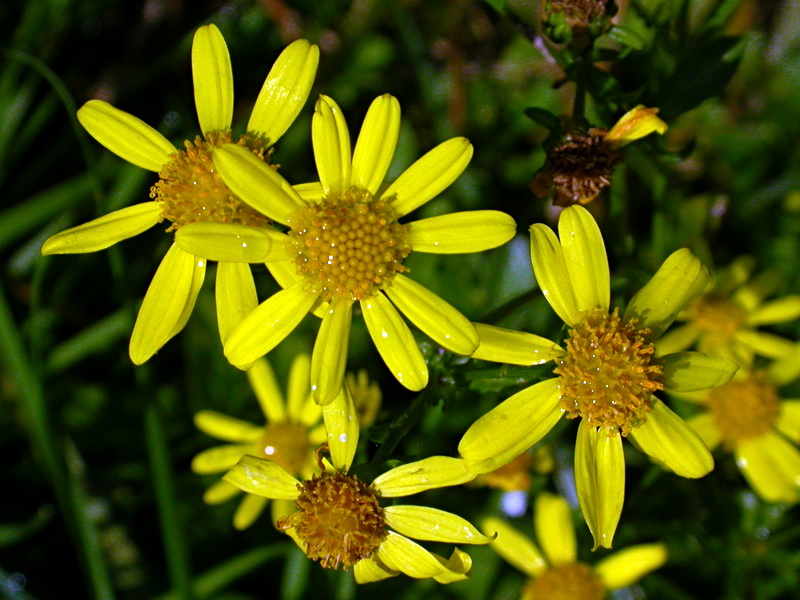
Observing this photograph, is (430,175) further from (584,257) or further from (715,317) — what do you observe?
(715,317)

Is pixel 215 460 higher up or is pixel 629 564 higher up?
pixel 215 460

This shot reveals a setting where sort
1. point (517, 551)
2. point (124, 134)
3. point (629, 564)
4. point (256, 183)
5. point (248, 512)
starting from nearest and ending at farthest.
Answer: point (256, 183) < point (124, 134) < point (248, 512) < point (629, 564) < point (517, 551)

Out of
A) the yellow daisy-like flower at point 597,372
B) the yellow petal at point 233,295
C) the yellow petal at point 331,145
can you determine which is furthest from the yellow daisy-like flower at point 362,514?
the yellow petal at point 331,145

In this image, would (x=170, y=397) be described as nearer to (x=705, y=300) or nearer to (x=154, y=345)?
(x=154, y=345)

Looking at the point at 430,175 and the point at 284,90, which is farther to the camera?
the point at 284,90

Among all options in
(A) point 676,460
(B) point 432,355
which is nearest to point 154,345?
(B) point 432,355

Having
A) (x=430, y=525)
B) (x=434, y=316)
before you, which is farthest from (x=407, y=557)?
(x=434, y=316)

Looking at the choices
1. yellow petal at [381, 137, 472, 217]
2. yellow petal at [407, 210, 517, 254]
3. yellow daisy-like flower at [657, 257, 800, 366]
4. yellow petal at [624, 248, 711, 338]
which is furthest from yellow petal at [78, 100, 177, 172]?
yellow daisy-like flower at [657, 257, 800, 366]
